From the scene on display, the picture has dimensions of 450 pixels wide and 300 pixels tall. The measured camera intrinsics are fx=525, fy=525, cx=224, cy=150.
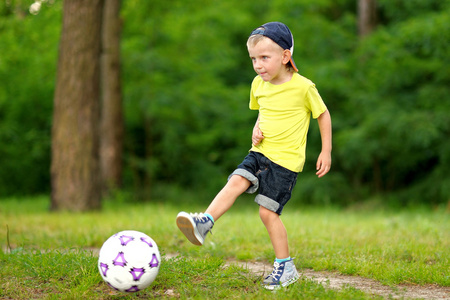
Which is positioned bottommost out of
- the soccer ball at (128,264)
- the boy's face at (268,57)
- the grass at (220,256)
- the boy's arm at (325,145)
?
the grass at (220,256)

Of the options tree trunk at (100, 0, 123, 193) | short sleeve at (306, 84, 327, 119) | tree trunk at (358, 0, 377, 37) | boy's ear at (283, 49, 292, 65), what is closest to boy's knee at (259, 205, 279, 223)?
short sleeve at (306, 84, 327, 119)

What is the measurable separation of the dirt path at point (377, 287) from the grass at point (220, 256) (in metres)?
0.11

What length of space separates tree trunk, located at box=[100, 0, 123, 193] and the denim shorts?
999cm

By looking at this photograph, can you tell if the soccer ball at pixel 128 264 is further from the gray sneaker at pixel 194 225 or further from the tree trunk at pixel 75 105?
the tree trunk at pixel 75 105

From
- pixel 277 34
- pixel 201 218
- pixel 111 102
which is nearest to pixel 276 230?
pixel 201 218

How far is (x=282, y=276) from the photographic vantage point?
421 centimetres

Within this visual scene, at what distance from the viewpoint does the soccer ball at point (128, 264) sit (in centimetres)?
383

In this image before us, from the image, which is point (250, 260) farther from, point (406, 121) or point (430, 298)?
point (406, 121)

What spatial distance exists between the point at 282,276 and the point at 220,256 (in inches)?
50.4

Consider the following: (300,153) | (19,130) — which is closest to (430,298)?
(300,153)

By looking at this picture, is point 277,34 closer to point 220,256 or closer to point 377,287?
point 377,287

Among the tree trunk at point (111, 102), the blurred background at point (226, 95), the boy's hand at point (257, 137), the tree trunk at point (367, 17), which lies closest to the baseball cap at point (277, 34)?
the boy's hand at point (257, 137)

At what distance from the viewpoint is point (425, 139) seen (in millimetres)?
11680

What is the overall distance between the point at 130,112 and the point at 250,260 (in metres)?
11.3
